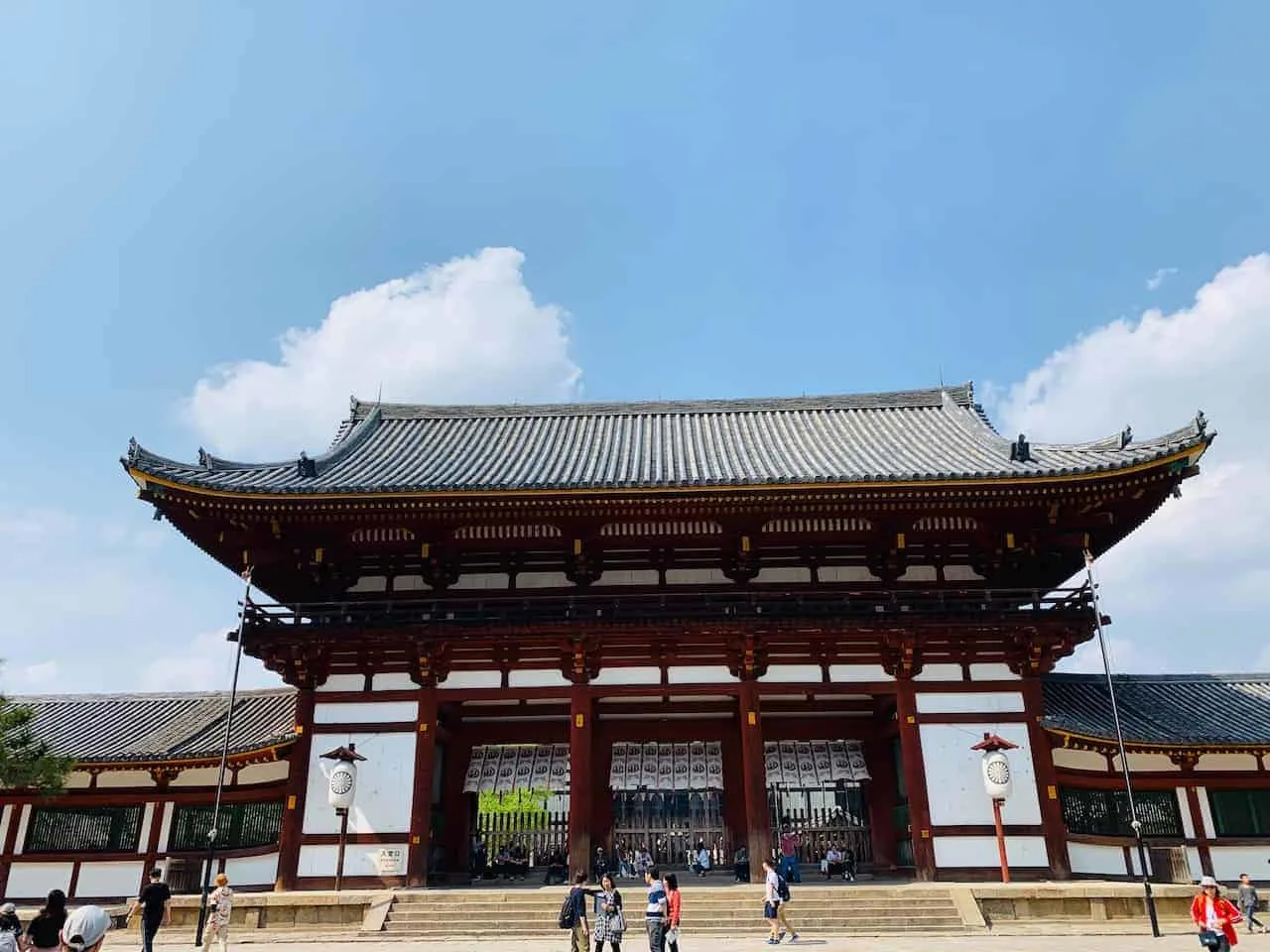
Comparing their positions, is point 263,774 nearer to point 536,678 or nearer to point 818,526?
point 536,678

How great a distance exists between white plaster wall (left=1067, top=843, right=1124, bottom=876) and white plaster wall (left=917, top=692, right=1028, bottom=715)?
3.19 meters

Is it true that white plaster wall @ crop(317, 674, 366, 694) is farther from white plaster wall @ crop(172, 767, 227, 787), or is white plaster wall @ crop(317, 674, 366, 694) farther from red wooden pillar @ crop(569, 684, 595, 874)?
red wooden pillar @ crop(569, 684, 595, 874)

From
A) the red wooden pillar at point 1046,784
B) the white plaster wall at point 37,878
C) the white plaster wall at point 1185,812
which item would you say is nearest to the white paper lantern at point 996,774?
the red wooden pillar at point 1046,784

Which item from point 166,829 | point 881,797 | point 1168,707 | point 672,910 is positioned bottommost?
point 672,910

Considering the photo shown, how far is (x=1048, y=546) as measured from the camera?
19.0m

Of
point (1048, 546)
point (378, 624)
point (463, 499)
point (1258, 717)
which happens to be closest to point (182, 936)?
point (378, 624)

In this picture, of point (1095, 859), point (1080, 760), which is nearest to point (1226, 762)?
point (1080, 760)

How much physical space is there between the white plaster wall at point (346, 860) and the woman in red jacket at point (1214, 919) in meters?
13.4

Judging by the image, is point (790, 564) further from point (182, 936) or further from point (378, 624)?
point (182, 936)

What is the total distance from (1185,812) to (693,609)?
12.0 metres

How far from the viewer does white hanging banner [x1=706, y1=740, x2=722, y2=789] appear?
19797 millimetres

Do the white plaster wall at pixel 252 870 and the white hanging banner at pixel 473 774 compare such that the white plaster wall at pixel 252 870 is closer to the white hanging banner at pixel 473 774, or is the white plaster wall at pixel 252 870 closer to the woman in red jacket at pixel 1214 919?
the white hanging banner at pixel 473 774

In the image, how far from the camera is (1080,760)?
19234mm

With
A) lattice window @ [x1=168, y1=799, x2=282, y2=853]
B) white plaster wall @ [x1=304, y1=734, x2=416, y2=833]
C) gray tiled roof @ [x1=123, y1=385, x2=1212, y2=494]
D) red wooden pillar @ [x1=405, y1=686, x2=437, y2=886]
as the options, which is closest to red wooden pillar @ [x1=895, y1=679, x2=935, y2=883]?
gray tiled roof @ [x1=123, y1=385, x2=1212, y2=494]
